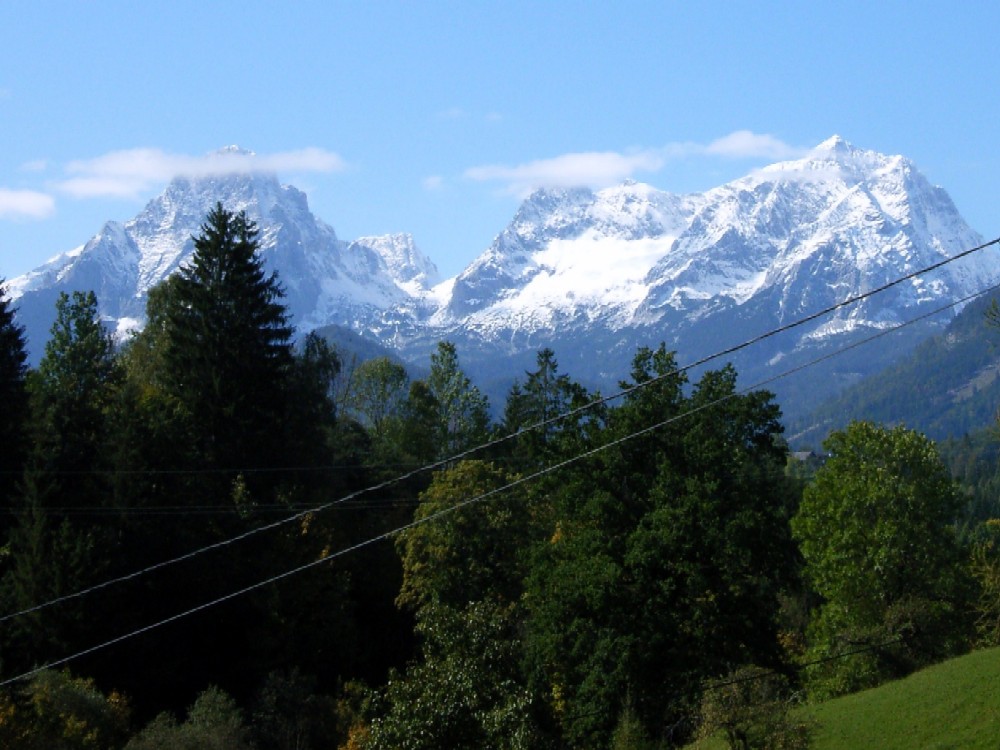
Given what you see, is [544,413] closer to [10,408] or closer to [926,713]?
[10,408]

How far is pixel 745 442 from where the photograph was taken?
4312 cm

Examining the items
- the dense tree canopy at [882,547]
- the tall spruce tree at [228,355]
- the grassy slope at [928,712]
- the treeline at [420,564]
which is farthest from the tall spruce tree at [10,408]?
the grassy slope at [928,712]

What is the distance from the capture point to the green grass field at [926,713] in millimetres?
33156

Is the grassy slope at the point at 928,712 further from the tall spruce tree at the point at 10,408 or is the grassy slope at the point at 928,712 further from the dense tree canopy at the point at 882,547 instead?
the tall spruce tree at the point at 10,408

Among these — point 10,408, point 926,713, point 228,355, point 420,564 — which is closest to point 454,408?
point 228,355

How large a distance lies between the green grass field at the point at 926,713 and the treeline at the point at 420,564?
7.13ft

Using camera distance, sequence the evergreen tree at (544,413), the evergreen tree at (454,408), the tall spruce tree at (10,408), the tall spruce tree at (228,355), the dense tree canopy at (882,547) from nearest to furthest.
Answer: the evergreen tree at (544,413), the dense tree canopy at (882,547), the tall spruce tree at (10,408), the tall spruce tree at (228,355), the evergreen tree at (454,408)

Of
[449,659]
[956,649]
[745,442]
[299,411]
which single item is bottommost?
[956,649]

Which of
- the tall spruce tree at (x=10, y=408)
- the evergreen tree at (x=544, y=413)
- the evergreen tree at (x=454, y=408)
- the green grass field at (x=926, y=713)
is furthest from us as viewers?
the evergreen tree at (x=454, y=408)

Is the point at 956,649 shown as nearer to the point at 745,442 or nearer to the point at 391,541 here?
the point at 745,442

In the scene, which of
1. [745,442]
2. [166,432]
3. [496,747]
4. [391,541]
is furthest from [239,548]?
[496,747]

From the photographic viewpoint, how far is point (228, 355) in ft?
198

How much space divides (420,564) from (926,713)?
2240 centimetres

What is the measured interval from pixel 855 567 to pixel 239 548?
78.5 ft
